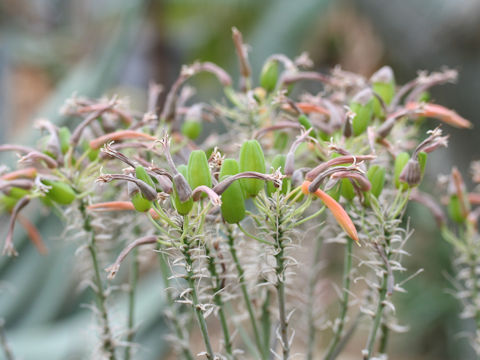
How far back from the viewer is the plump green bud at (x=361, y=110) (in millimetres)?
312

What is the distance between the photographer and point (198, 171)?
0.81 ft

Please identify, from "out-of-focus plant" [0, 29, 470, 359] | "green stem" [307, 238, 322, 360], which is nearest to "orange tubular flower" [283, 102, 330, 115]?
"out-of-focus plant" [0, 29, 470, 359]

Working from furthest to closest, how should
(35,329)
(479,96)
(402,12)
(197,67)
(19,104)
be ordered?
(19,104)
(402,12)
(479,96)
(35,329)
(197,67)

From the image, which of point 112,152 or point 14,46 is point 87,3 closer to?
point 14,46

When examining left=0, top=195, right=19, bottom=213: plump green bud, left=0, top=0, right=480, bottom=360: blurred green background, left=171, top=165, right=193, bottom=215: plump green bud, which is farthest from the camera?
left=0, top=0, right=480, bottom=360: blurred green background

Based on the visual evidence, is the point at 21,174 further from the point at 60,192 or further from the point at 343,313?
the point at 343,313

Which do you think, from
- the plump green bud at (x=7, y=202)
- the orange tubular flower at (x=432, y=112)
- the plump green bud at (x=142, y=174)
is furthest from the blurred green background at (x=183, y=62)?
the orange tubular flower at (x=432, y=112)

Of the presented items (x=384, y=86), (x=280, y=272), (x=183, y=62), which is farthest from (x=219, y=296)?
(x=183, y=62)

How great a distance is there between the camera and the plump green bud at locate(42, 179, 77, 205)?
0.30 metres

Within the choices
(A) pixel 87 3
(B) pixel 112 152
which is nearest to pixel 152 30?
(A) pixel 87 3

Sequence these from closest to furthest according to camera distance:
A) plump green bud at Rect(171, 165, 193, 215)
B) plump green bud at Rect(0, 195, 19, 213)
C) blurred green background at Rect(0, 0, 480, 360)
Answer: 1. plump green bud at Rect(171, 165, 193, 215)
2. plump green bud at Rect(0, 195, 19, 213)
3. blurred green background at Rect(0, 0, 480, 360)

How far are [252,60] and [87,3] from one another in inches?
63.0

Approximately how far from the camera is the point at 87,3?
2645 mm

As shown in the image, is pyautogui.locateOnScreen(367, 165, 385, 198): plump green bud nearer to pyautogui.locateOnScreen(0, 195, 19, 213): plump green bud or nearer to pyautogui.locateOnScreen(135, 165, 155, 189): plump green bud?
pyautogui.locateOnScreen(135, 165, 155, 189): plump green bud
